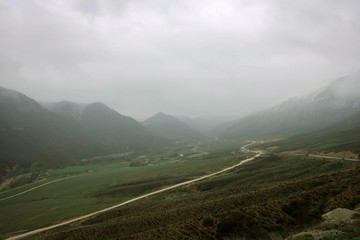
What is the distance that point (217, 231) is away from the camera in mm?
24859

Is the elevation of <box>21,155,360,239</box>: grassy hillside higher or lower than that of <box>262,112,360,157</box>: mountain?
higher

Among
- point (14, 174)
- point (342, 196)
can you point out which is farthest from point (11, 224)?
point (14, 174)

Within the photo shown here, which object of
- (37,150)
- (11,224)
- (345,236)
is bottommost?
(11,224)

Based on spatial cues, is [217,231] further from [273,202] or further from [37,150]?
[37,150]

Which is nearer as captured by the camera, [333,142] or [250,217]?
[250,217]

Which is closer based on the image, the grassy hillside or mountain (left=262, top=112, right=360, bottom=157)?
the grassy hillside

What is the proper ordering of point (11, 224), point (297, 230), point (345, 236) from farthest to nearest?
1. point (11, 224)
2. point (297, 230)
3. point (345, 236)

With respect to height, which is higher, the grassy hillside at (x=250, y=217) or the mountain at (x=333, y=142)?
the grassy hillside at (x=250, y=217)

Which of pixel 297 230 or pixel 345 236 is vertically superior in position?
pixel 345 236

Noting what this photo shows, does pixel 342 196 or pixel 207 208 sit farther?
pixel 207 208

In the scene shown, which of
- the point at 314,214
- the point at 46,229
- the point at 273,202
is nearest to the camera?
the point at 314,214

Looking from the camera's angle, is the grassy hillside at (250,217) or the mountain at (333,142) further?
the mountain at (333,142)

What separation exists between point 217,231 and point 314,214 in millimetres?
12308

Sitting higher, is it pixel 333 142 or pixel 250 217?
pixel 250 217
